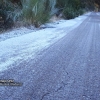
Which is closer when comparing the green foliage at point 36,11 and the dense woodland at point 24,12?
the dense woodland at point 24,12

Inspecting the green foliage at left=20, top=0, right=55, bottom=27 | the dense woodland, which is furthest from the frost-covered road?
the green foliage at left=20, top=0, right=55, bottom=27

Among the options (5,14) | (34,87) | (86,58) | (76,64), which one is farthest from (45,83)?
(5,14)

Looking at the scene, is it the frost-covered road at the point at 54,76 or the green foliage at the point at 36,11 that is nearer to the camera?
the frost-covered road at the point at 54,76

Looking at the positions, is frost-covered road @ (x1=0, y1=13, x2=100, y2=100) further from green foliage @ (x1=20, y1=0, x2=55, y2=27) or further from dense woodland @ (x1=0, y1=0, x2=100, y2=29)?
green foliage @ (x1=20, y1=0, x2=55, y2=27)

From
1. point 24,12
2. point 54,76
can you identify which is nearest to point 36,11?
point 24,12

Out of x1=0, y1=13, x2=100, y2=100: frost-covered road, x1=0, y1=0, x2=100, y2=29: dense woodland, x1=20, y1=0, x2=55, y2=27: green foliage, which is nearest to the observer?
x1=0, y1=13, x2=100, y2=100: frost-covered road

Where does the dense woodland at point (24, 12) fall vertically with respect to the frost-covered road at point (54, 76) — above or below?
above

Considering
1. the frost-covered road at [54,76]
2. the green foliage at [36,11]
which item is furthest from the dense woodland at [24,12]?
the frost-covered road at [54,76]

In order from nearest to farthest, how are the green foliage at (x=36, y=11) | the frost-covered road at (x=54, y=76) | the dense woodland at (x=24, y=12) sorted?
the frost-covered road at (x=54, y=76), the dense woodland at (x=24, y=12), the green foliage at (x=36, y=11)

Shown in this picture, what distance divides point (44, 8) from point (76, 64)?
11422mm

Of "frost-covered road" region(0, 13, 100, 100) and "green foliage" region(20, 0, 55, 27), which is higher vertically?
"green foliage" region(20, 0, 55, 27)

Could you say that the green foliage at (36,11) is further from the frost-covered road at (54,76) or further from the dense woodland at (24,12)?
the frost-covered road at (54,76)

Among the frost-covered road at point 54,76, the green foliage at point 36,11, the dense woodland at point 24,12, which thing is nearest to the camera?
the frost-covered road at point 54,76

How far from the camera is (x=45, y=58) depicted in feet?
21.8
